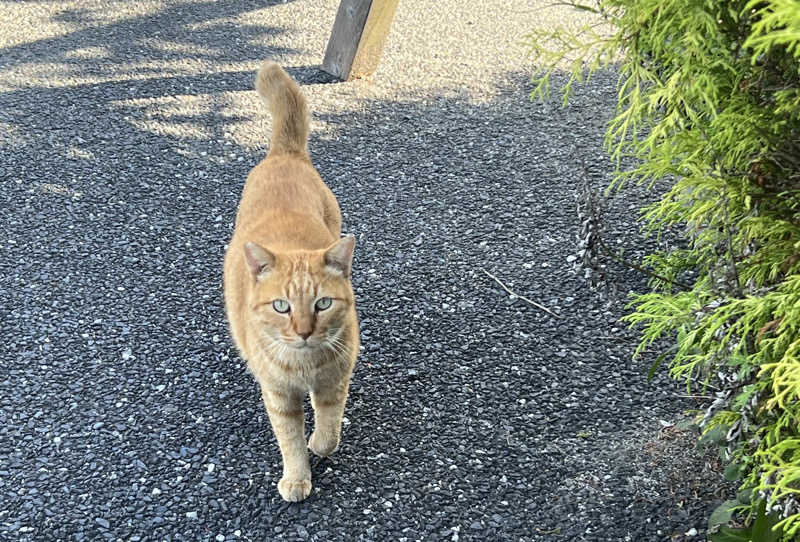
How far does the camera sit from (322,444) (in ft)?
10.2

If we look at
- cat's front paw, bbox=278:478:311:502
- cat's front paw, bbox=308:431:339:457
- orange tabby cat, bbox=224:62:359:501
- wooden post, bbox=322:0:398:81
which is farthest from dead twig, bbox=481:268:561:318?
wooden post, bbox=322:0:398:81

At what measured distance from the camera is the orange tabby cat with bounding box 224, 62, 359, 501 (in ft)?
9.24

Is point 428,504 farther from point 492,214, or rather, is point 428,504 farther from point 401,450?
point 492,214

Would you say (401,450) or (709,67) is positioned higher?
(709,67)

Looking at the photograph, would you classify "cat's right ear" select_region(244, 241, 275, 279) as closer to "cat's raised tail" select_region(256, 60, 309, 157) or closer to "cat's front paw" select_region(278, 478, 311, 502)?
"cat's front paw" select_region(278, 478, 311, 502)

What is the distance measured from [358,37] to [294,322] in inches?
140

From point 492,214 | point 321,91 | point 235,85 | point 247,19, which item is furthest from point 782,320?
point 247,19

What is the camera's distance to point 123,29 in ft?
22.2

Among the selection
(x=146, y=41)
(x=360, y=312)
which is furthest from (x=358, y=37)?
(x=360, y=312)

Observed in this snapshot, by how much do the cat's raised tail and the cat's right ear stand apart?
3.50 feet

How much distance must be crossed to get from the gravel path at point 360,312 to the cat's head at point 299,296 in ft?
2.03

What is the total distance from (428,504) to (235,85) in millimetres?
4006

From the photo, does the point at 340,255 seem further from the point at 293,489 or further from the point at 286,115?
the point at 286,115

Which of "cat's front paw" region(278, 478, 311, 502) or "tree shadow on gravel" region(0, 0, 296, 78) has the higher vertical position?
"cat's front paw" region(278, 478, 311, 502)
